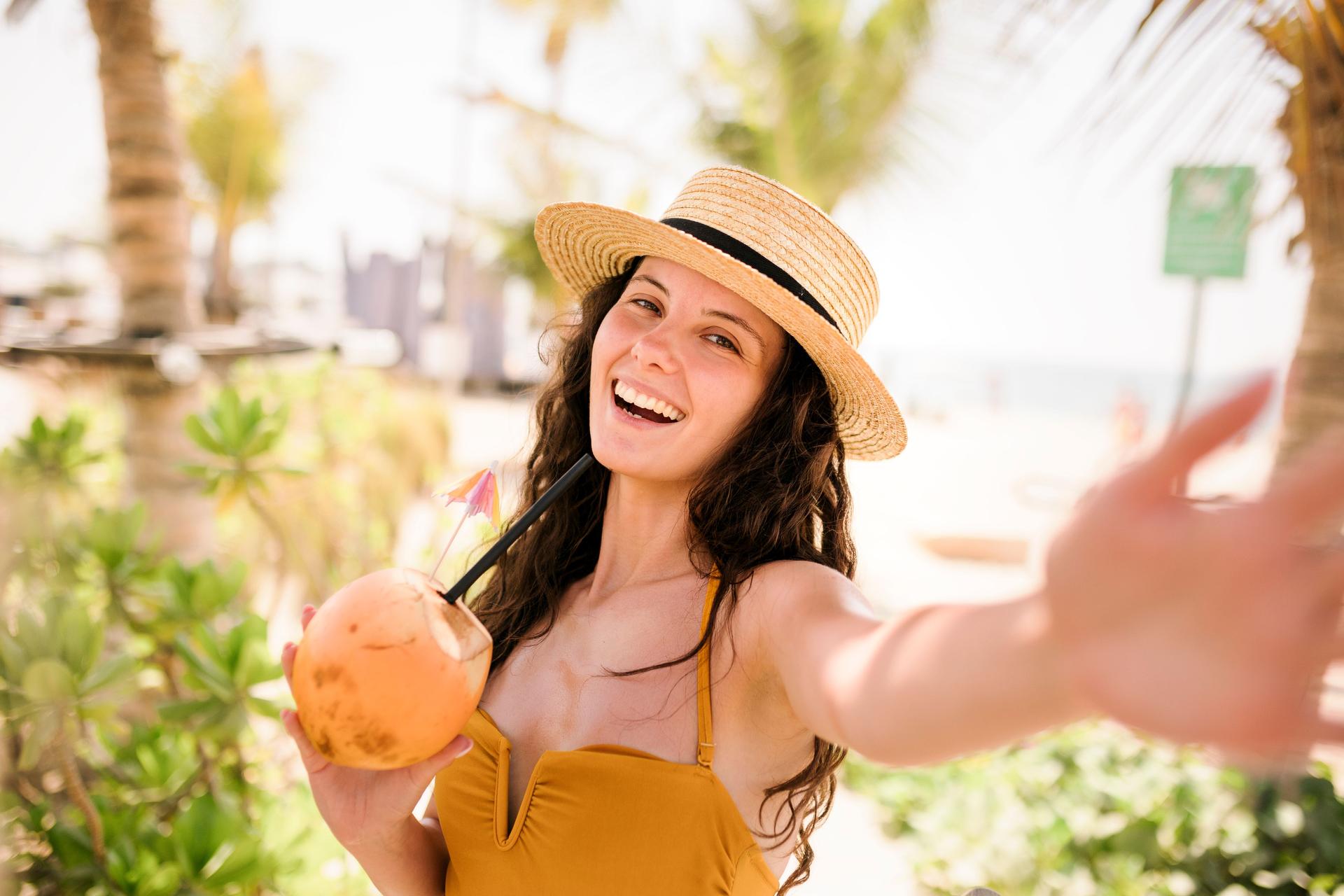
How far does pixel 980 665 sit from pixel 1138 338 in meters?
74.3

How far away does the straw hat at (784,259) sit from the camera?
1.40 meters

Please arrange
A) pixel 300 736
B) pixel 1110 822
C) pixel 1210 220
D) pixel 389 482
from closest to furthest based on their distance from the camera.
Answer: pixel 300 736 → pixel 1210 220 → pixel 1110 822 → pixel 389 482

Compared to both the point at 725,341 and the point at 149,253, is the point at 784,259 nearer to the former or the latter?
the point at 725,341

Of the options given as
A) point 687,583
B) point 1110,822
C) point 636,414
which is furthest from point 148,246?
point 1110,822

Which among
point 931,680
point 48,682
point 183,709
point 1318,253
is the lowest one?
point 183,709

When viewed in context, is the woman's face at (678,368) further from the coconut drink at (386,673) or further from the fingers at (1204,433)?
the fingers at (1204,433)

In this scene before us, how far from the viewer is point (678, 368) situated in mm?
1398

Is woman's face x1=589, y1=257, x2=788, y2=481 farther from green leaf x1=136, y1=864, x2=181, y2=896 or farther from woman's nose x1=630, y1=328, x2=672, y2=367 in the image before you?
green leaf x1=136, y1=864, x2=181, y2=896

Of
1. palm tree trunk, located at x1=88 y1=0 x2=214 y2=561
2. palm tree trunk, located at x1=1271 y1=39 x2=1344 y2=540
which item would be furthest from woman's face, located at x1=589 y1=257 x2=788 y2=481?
palm tree trunk, located at x1=88 y1=0 x2=214 y2=561

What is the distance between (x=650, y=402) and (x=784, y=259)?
1.01 feet

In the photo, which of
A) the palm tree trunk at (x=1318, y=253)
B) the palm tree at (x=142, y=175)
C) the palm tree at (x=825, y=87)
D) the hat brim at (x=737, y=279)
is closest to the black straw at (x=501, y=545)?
Result: the hat brim at (x=737, y=279)

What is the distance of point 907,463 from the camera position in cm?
1683

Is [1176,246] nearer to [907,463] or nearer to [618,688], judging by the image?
[618,688]

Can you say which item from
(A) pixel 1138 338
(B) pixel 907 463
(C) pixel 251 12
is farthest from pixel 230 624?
(A) pixel 1138 338
